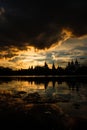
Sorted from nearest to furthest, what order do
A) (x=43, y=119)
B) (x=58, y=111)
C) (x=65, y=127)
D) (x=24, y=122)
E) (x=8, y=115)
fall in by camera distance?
(x=65, y=127)
(x=24, y=122)
(x=43, y=119)
(x=8, y=115)
(x=58, y=111)

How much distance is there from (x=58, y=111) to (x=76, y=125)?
4648mm

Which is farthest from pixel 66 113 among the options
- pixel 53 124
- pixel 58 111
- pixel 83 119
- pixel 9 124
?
pixel 9 124

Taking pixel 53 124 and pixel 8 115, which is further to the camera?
pixel 8 115

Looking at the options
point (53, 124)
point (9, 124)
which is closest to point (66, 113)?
point (53, 124)

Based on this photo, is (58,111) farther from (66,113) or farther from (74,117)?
(74,117)

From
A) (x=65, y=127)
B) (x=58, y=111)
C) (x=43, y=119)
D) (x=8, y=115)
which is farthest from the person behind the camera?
(x=58, y=111)

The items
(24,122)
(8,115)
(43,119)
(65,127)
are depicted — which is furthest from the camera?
(8,115)

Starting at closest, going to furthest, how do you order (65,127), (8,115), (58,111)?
(65,127) → (8,115) → (58,111)

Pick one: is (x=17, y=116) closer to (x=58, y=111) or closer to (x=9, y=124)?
(x=9, y=124)

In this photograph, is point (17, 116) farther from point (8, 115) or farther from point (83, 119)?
point (83, 119)

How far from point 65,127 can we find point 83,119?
2.32 metres

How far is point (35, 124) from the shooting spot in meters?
13.7

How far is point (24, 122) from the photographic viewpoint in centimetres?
1412

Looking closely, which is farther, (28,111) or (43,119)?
(28,111)
